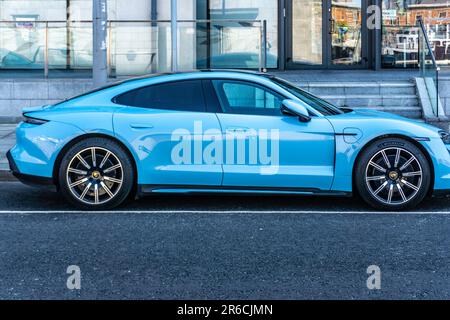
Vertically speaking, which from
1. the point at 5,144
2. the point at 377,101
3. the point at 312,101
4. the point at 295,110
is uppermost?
the point at 377,101

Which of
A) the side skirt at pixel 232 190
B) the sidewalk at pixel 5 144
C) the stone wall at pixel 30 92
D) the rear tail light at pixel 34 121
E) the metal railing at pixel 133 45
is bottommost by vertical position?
the side skirt at pixel 232 190

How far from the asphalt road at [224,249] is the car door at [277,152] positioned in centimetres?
35

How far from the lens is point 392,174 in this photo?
743 centimetres

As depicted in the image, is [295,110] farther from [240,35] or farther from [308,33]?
[308,33]

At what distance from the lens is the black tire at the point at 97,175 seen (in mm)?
7469

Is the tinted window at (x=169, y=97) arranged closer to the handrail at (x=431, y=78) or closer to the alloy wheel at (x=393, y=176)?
the alloy wheel at (x=393, y=176)

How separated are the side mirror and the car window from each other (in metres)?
0.12

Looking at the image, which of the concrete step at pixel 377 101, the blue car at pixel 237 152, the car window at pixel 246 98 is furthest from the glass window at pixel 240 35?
the blue car at pixel 237 152

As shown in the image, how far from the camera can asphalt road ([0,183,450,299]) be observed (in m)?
5.07

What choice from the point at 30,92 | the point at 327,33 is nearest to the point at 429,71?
the point at 327,33

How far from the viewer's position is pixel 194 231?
22.1 ft

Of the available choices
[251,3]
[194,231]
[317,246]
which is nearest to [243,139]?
[194,231]

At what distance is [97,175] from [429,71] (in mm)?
9107

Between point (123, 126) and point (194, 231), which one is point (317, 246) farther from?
point (123, 126)
